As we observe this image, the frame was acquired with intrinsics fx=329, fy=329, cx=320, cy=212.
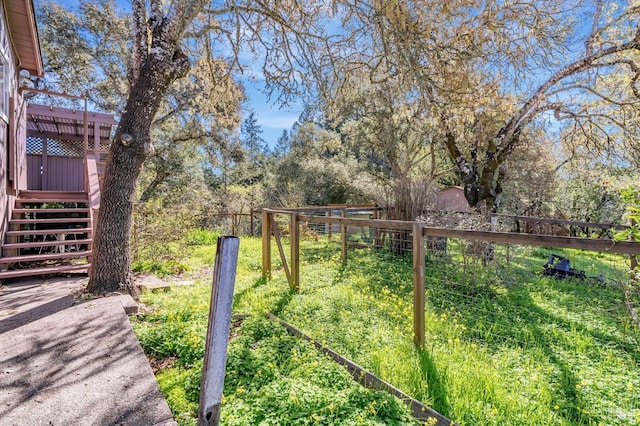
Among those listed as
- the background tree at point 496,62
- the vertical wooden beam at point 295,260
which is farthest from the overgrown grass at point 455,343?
the background tree at point 496,62

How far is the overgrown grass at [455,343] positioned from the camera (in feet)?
6.82

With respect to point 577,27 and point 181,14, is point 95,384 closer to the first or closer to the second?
point 181,14

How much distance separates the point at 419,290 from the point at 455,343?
1.93ft

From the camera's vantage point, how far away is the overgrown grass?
6.82 feet

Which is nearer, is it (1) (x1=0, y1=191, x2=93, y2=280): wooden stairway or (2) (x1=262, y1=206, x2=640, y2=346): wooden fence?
(2) (x1=262, y1=206, x2=640, y2=346): wooden fence

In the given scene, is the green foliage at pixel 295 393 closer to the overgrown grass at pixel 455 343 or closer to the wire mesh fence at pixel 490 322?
the overgrown grass at pixel 455 343

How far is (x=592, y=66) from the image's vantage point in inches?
231

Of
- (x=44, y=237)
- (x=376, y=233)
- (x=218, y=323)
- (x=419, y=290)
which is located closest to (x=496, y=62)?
(x=376, y=233)

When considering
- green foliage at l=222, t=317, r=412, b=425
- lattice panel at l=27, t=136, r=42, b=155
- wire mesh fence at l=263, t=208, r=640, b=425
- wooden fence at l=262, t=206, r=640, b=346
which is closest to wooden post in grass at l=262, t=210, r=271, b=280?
wire mesh fence at l=263, t=208, r=640, b=425

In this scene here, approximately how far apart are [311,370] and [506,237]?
1.73m

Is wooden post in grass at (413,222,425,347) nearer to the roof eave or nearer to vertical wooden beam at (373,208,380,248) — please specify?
vertical wooden beam at (373,208,380,248)

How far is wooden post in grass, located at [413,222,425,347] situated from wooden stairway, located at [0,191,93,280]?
5186 millimetres

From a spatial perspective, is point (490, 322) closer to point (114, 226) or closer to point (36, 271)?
point (114, 226)

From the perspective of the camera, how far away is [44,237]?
21.2ft
